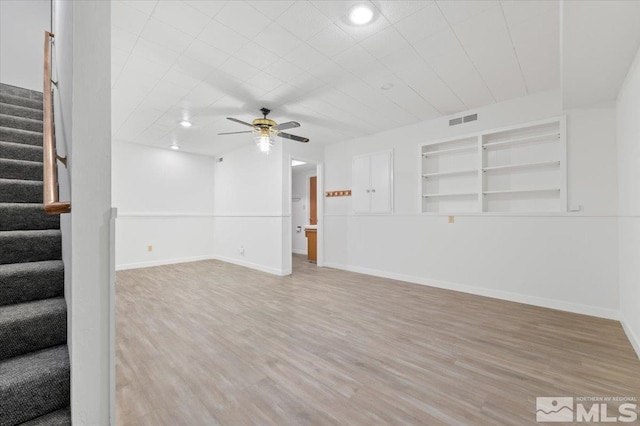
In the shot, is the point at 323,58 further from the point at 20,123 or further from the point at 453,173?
the point at 20,123

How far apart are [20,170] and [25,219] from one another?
1.92 ft

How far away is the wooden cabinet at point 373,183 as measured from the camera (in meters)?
5.02

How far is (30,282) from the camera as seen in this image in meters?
1.46

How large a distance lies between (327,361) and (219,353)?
35.2 inches

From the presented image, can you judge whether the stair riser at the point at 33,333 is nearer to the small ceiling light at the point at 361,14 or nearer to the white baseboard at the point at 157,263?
the small ceiling light at the point at 361,14

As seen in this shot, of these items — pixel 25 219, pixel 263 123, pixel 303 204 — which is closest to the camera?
pixel 25 219

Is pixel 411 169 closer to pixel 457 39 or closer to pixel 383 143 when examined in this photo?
pixel 383 143

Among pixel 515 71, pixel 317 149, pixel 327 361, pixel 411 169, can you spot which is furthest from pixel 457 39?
pixel 317 149

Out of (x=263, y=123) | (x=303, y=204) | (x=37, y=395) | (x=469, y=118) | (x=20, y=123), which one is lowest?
(x=37, y=395)

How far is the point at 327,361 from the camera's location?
2131mm

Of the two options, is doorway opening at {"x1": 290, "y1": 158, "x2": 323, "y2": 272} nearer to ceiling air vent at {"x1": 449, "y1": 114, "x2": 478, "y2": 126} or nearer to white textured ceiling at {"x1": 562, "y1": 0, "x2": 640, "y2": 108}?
ceiling air vent at {"x1": 449, "y1": 114, "x2": 478, "y2": 126}

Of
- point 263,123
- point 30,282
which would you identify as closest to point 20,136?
point 30,282

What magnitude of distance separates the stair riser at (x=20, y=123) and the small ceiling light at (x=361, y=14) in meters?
3.14

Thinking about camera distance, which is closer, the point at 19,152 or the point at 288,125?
the point at 19,152
